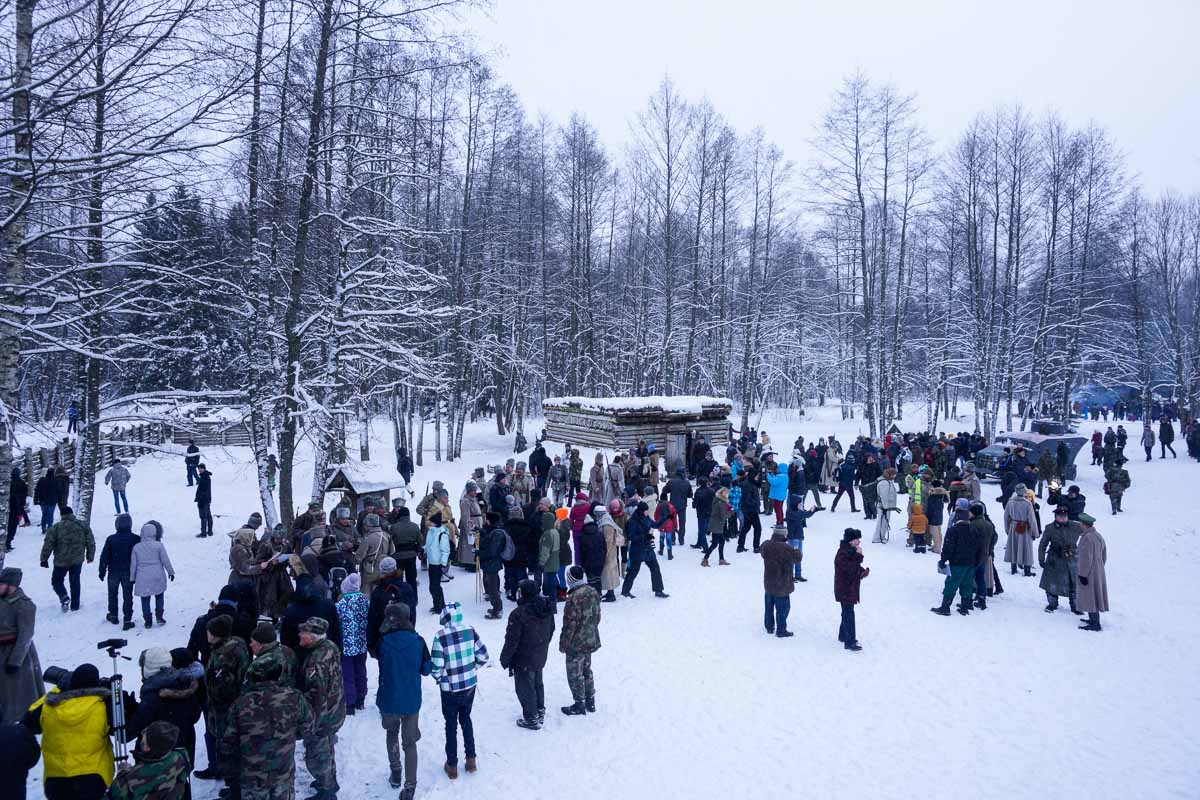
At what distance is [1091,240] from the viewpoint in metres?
30.8

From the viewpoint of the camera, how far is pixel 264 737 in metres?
5.05

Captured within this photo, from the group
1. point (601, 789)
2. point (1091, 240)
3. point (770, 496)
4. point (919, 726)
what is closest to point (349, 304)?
point (770, 496)

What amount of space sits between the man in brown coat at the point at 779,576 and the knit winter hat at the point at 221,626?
22.0 ft

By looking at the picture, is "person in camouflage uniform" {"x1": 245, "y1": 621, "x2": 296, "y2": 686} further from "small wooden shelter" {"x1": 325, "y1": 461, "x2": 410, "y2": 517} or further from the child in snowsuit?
the child in snowsuit

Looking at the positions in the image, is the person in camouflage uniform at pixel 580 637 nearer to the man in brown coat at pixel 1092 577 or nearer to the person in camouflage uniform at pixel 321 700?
the person in camouflage uniform at pixel 321 700

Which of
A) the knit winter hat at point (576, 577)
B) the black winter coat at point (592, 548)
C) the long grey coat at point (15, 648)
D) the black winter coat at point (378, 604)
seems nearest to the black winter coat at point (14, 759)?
the long grey coat at point (15, 648)

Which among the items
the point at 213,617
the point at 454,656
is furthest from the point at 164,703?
the point at 454,656

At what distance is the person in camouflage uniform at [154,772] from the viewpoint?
4305 millimetres

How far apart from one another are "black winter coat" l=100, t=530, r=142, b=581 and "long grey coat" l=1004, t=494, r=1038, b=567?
1454cm

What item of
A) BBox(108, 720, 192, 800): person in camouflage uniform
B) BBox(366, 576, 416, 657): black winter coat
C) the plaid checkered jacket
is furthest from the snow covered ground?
BBox(108, 720, 192, 800): person in camouflage uniform

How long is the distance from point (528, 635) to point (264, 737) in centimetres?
262

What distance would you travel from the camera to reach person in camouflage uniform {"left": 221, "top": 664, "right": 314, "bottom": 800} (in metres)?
5.04

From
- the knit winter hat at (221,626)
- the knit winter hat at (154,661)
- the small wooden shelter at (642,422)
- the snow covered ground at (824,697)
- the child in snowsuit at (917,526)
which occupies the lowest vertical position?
the snow covered ground at (824,697)

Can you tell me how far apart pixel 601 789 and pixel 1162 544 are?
50.6 feet
